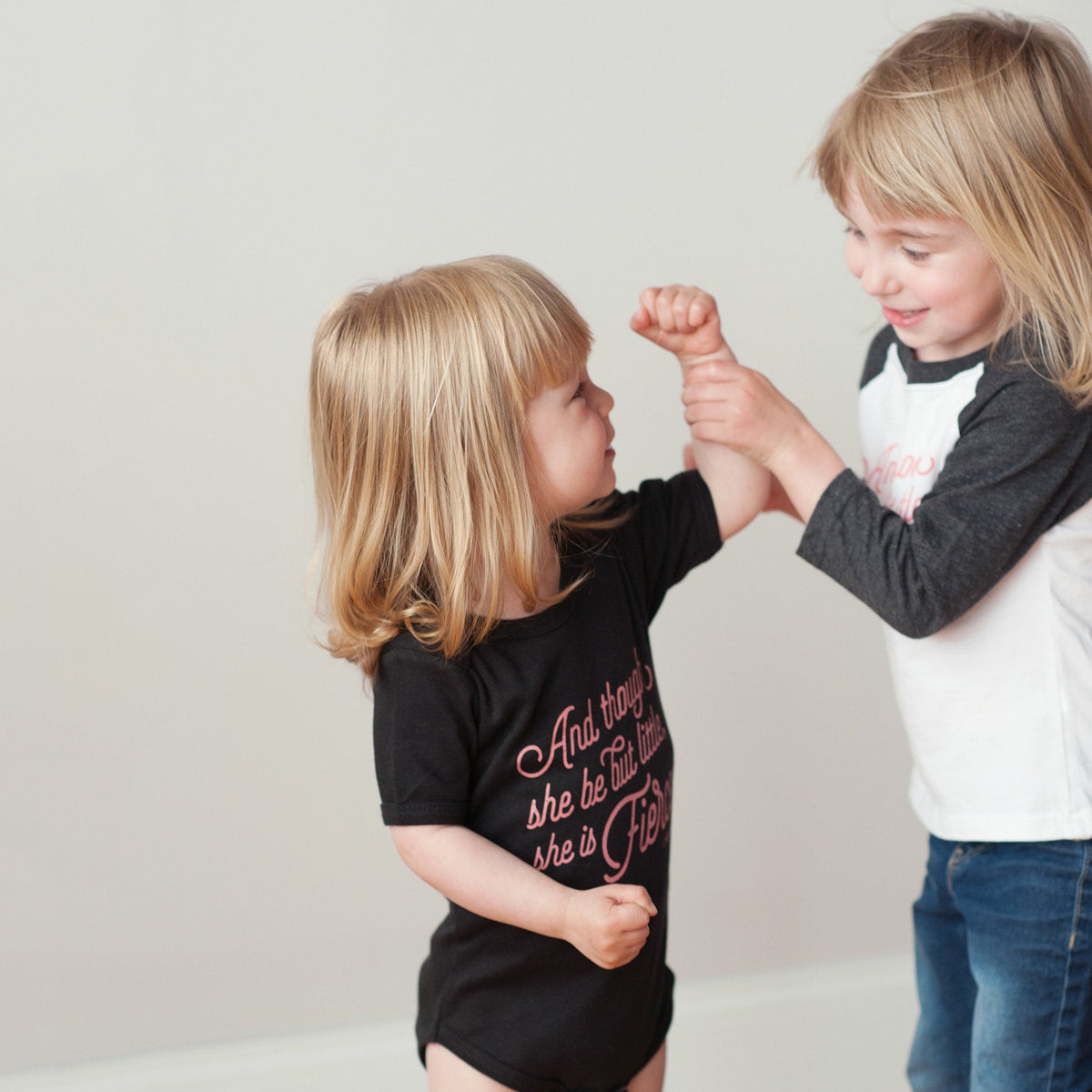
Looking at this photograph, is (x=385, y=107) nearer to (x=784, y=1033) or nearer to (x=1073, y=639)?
(x=1073, y=639)

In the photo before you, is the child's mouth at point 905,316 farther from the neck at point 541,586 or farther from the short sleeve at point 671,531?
the neck at point 541,586

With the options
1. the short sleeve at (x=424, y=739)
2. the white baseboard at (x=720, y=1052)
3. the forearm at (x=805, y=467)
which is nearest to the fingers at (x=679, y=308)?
the forearm at (x=805, y=467)

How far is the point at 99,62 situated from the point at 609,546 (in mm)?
674

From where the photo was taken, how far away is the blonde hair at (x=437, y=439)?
790 millimetres

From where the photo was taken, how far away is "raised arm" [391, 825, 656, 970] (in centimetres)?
75

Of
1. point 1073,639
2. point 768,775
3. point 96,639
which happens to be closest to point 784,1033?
point 768,775

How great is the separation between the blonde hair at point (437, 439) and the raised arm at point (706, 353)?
119mm

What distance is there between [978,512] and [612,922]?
358 millimetres

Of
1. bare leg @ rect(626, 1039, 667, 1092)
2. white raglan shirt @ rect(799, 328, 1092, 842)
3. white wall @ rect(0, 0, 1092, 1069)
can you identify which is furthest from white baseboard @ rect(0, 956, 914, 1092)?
white raglan shirt @ rect(799, 328, 1092, 842)

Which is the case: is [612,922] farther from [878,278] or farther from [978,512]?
[878,278]

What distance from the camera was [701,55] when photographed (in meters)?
1.24

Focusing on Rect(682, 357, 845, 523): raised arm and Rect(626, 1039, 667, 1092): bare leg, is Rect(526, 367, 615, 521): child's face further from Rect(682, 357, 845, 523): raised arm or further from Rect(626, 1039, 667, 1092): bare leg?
Rect(626, 1039, 667, 1092): bare leg

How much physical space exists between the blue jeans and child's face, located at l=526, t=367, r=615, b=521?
0.41 m

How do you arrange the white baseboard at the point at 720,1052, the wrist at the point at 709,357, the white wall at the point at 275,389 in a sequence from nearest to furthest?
the wrist at the point at 709,357 < the white wall at the point at 275,389 < the white baseboard at the point at 720,1052
